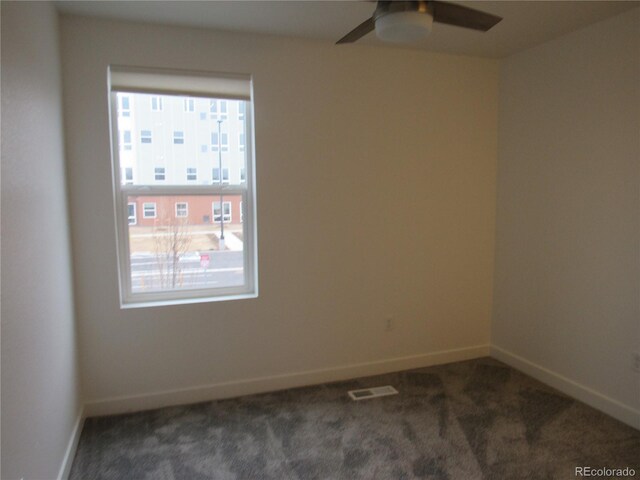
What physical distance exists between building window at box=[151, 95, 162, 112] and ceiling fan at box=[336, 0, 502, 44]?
1663 millimetres

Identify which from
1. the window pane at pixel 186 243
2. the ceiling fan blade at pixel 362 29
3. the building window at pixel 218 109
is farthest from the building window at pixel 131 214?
the ceiling fan blade at pixel 362 29

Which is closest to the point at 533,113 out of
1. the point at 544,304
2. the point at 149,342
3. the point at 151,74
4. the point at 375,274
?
the point at 544,304

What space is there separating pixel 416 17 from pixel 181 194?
199cm

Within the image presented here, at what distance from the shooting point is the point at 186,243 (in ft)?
10.3

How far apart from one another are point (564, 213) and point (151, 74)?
3.01 m

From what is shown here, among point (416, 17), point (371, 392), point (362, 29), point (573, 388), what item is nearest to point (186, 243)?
point (371, 392)

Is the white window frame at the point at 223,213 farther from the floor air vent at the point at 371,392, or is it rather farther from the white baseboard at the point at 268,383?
the floor air vent at the point at 371,392

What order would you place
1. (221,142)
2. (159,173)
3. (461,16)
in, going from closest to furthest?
(461,16)
(159,173)
(221,142)

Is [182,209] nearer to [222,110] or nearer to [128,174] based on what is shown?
[128,174]

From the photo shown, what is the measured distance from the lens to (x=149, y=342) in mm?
2992

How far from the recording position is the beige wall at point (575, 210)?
9.05ft

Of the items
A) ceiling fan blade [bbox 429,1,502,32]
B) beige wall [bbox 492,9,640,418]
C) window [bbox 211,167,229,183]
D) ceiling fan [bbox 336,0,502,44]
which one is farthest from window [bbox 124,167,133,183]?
beige wall [bbox 492,9,640,418]

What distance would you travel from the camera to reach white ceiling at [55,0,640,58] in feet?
8.30

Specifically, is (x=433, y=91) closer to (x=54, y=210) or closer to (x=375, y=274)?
(x=375, y=274)
